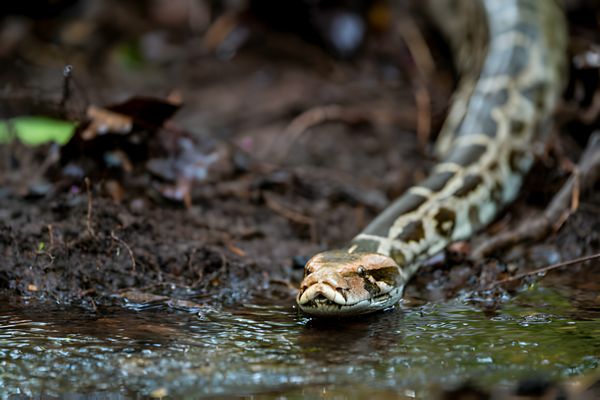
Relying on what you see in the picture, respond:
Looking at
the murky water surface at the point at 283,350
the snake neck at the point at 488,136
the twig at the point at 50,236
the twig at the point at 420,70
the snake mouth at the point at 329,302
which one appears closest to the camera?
the murky water surface at the point at 283,350

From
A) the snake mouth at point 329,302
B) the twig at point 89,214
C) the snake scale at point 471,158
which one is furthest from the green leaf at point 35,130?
the snake mouth at point 329,302

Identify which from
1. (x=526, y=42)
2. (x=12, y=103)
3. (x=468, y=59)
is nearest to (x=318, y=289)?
(x=12, y=103)

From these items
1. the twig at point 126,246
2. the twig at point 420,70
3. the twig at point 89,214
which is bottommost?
the twig at point 126,246

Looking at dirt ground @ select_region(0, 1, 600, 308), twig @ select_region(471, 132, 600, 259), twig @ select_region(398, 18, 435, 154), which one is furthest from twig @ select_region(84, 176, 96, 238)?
twig @ select_region(398, 18, 435, 154)

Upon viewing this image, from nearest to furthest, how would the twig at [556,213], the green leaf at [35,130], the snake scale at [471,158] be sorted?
the snake scale at [471,158] → the twig at [556,213] → the green leaf at [35,130]

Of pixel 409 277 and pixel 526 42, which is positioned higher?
pixel 526 42

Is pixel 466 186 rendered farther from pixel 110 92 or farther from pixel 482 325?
pixel 110 92

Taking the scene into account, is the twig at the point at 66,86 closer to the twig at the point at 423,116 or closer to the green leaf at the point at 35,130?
the green leaf at the point at 35,130
